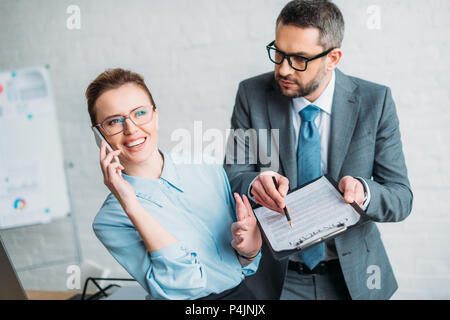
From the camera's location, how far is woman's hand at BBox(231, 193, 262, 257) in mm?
835

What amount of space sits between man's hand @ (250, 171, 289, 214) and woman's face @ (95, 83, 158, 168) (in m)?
0.29

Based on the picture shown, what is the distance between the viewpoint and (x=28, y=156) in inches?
69.7

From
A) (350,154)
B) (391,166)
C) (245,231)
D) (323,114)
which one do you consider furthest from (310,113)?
(245,231)

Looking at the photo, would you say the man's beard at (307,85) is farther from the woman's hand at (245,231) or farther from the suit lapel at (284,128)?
the woman's hand at (245,231)

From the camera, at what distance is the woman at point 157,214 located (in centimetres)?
74

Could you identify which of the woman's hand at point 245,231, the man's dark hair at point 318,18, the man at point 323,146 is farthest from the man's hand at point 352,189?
the man's dark hair at point 318,18

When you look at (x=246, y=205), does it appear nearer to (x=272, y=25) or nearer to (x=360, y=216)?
(x=360, y=216)

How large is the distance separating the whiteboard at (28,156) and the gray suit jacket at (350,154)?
3.34ft

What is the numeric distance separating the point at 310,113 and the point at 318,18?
0.87ft

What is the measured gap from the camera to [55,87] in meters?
1.33

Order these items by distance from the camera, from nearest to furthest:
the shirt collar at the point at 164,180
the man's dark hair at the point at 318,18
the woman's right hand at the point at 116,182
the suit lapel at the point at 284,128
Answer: the woman's right hand at the point at 116,182
the shirt collar at the point at 164,180
the man's dark hair at the point at 318,18
the suit lapel at the point at 284,128

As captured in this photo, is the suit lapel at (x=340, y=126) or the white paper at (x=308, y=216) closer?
the white paper at (x=308, y=216)

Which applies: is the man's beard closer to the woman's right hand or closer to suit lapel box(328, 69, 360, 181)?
suit lapel box(328, 69, 360, 181)

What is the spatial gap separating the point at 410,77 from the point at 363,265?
639mm
